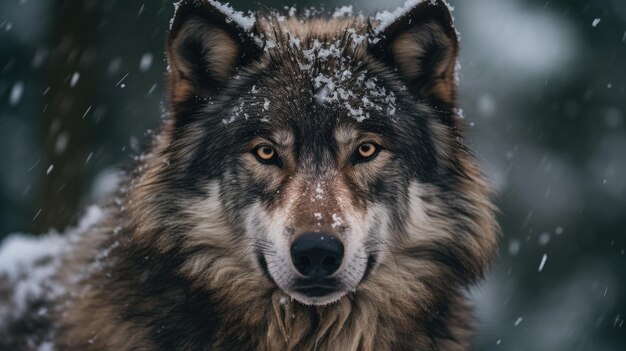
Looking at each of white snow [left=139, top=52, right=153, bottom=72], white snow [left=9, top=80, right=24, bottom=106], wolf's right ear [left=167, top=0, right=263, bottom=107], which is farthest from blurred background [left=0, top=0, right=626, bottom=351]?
wolf's right ear [left=167, top=0, right=263, bottom=107]

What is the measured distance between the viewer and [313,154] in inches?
147

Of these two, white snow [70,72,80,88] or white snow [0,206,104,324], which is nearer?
white snow [0,206,104,324]

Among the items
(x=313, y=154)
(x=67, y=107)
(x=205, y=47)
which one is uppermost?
(x=205, y=47)

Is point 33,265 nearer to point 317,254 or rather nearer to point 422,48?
point 317,254

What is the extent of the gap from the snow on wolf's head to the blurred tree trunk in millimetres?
4336

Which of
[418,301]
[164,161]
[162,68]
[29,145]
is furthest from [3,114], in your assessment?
[418,301]

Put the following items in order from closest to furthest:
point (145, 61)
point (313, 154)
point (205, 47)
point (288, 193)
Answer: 1. point (288, 193)
2. point (313, 154)
3. point (205, 47)
4. point (145, 61)

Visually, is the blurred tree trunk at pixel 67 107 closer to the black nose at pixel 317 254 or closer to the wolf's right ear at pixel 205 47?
the wolf's right ear at pixel 205 47

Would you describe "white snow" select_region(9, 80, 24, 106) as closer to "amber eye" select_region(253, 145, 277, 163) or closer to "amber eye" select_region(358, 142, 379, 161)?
"amber eye" select_region(253, 145, 277, 163)

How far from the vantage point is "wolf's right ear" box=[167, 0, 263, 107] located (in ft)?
12.6

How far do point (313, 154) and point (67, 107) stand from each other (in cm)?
574

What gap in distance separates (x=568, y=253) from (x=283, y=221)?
9.45 metres

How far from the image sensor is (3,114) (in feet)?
38.2

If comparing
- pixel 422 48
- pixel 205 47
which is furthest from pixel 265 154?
pixel 422 48
